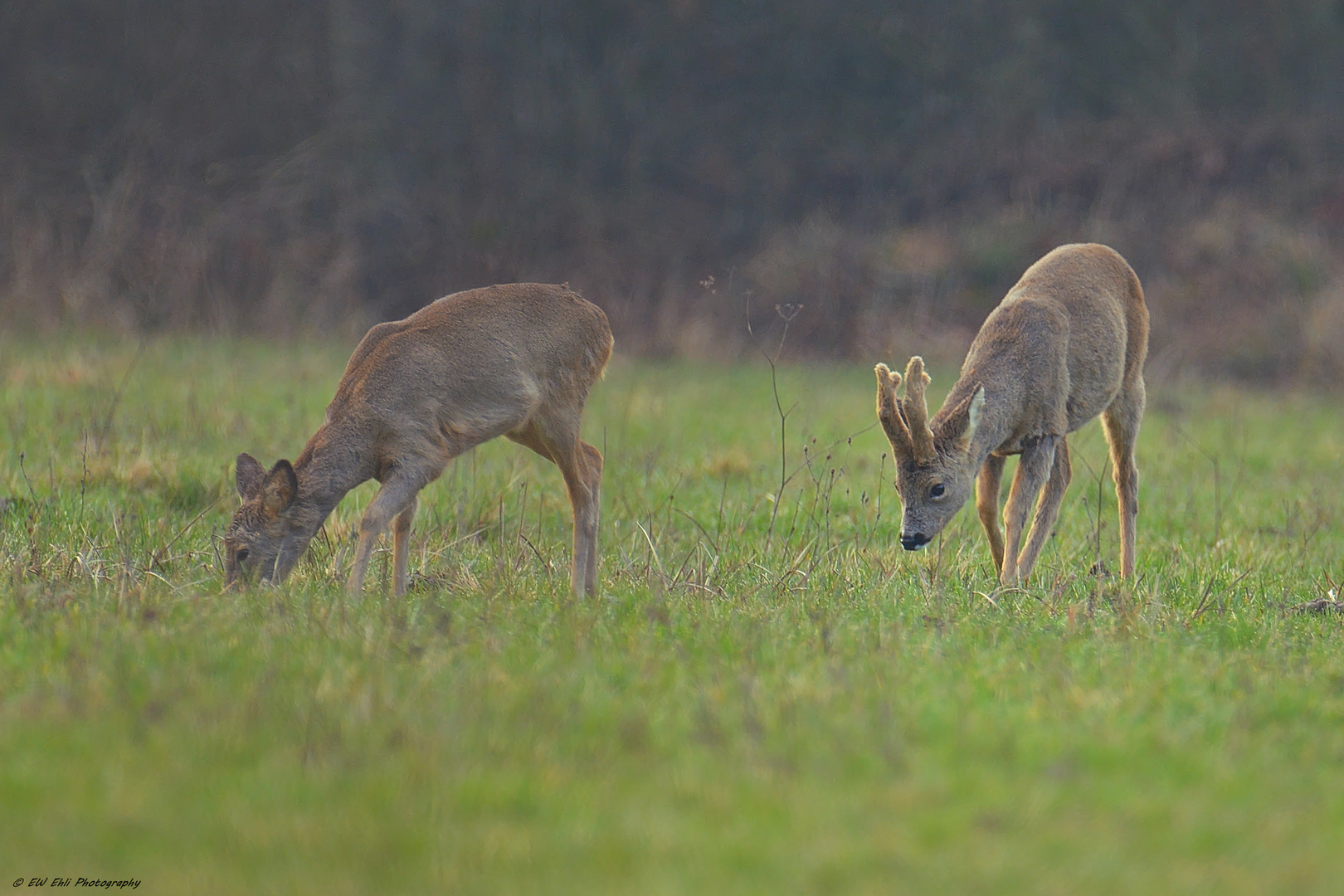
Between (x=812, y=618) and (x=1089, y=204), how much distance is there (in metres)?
21.6

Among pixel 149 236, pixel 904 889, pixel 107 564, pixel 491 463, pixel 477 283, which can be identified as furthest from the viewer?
pixel 477 283

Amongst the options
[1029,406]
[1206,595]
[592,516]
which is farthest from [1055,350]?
[592,516]

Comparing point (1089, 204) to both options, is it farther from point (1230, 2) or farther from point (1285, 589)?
point (1285, 589)

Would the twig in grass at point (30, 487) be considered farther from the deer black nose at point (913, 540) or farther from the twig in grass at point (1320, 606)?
the twig in grass at point (1320, 606)

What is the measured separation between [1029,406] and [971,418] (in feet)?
1.77

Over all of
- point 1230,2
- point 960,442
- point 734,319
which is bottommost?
point 734,319

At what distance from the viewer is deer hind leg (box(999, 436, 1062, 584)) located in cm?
710

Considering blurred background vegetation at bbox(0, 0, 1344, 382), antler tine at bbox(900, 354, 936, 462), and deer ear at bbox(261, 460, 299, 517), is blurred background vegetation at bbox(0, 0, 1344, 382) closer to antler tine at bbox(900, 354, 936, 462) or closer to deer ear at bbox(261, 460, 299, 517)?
antler tine at bbox(900, 354, 936, 462)

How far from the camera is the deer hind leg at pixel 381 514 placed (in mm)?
6090

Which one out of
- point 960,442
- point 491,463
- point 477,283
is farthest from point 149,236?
point 960,442

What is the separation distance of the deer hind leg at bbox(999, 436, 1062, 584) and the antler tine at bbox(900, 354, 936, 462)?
64cm

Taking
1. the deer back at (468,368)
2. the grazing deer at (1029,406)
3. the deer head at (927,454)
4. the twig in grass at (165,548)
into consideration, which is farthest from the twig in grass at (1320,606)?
the twig in grass at (165,548)

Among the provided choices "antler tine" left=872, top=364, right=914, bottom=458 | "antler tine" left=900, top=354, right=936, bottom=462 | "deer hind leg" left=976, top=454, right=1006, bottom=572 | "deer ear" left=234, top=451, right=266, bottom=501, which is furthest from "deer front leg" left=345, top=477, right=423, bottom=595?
"deer hind leg" left=976, top=454, right=1006, bottom=572

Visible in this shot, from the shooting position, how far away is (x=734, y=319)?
22.3 metres
